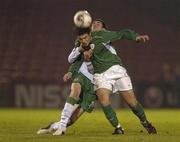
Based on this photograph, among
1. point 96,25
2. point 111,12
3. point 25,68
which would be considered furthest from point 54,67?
point 96,25

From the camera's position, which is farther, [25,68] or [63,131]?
[25,68]

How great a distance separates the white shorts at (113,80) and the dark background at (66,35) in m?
15.3

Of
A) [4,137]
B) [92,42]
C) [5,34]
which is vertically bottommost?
[4,137]

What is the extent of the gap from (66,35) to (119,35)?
1840 centimetres

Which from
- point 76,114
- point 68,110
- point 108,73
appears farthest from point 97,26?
point 68,110

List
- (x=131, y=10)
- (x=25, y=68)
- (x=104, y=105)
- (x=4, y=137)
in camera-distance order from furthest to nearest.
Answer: (x=131, y=10)
(x=25, y=68)
(x=104, y=105)
(x=4, y=137)

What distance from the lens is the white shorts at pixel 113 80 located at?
10375 mm

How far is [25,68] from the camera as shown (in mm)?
27188

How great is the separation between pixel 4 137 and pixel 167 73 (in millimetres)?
17003

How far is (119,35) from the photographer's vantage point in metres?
10.3

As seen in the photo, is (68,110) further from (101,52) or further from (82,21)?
(82,21)

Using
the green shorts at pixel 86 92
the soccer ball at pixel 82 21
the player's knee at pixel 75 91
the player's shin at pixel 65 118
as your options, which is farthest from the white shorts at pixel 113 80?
the soccer ball at pixel 82 21

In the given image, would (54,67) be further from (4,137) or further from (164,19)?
(4,137)

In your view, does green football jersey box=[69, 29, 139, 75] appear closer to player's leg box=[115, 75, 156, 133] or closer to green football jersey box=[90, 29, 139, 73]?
green football jersey box=[90, 29, 139, 73]
